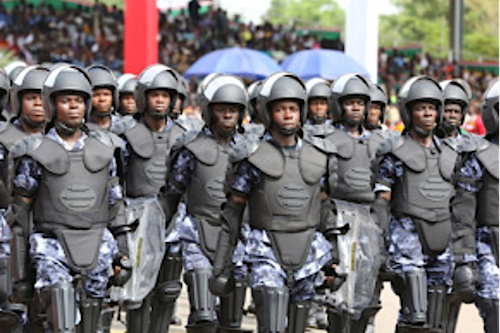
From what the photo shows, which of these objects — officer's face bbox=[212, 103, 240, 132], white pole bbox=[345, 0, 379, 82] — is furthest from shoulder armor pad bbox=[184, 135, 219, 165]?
white pole bbox=[345, 0, 379, 82]

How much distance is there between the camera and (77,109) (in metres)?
7.73

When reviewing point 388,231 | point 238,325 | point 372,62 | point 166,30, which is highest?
point 166,30

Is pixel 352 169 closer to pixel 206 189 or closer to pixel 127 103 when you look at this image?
pixel 206 189

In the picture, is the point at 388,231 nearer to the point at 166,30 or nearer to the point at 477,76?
the point at 166,30

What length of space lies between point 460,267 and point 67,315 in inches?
117

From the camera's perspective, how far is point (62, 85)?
7684mm

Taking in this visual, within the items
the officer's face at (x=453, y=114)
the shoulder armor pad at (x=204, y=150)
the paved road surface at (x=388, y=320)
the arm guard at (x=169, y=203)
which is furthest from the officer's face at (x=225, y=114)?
the paved road surface at (x=388, y=320)

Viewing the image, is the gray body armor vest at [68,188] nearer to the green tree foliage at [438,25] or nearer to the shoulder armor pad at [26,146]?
the shoulder armor pad at [26,146]

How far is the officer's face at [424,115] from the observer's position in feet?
29.9

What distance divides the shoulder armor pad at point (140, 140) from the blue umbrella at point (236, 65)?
14016 millimetres

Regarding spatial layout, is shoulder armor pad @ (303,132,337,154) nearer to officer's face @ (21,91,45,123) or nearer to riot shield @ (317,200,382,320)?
riot shield @ (317,200,382,320)

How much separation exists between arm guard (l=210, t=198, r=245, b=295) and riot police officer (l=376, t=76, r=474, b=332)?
4.94ft

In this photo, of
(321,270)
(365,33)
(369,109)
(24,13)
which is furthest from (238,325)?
(24,13)

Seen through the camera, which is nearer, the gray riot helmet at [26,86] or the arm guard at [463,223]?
the arm guard at [463,223]
